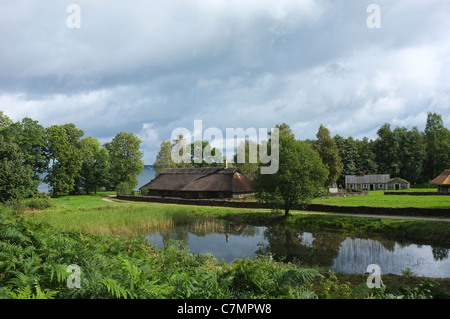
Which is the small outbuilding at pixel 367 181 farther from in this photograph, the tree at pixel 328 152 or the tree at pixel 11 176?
the tree at pixel 11 176

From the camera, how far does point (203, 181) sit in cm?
4338

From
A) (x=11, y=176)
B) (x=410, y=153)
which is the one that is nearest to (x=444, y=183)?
(x=410, y=153)

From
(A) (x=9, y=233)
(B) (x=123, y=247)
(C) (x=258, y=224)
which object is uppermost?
(A) (x=9, y=233)

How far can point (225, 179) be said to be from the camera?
4228 cm

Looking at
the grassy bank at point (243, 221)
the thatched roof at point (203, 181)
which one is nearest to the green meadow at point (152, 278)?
the grassy bank at point (243, 221)

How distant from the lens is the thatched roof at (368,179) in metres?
58.7

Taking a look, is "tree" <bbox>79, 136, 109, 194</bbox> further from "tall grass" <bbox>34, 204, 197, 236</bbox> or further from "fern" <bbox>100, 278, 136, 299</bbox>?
"fern" <bbox>100, 278, 136, 299</bbox>

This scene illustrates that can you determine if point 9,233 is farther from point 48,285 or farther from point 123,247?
point 48,285

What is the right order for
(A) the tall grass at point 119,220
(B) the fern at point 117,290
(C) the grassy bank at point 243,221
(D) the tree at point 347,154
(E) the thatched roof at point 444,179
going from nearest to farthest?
(B) the fern at point 117,290 < (C) the grassy bank at point 243,221 < (A) the tall grass at point 119,220 < (E) the thatched roof at point 444,179 < (D) the tree at point 347,154

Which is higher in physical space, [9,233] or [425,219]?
[9,233]

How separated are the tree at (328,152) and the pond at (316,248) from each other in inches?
1063
